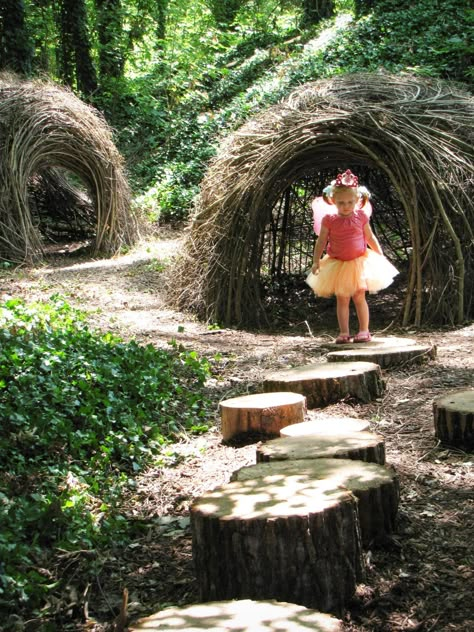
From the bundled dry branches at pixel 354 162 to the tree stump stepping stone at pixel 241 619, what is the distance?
5.29 m

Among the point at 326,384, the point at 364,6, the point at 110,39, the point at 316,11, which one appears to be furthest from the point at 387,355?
the point at 110,39

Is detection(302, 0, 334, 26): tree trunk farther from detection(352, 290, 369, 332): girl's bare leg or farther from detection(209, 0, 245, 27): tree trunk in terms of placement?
detection(352, 290, 369, 332): girl's bare leg

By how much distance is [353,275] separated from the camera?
6359 millimetres

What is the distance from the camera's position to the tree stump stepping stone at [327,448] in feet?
10.3

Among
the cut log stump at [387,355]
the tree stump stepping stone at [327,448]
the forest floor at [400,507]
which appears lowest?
the forest floor at [400,507]

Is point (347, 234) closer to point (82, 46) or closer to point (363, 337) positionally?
point (363, 337)

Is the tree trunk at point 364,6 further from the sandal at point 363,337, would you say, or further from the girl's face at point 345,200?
the sandal at point 363,337

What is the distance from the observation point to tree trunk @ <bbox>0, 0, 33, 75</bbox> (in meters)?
14.3

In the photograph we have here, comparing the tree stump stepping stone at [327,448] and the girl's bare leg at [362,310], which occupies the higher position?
the girl's bare leg at [362,310]

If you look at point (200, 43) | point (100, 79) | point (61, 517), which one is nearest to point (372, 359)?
point (61, 517)

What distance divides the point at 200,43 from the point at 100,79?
A: 11.8 feet

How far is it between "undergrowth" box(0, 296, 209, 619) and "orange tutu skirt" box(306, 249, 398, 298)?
1389 mm

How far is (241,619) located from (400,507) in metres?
1.50

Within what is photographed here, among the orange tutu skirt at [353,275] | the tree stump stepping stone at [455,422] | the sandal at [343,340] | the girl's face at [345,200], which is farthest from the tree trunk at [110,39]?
the tree stump stepping stone at [455,422]
